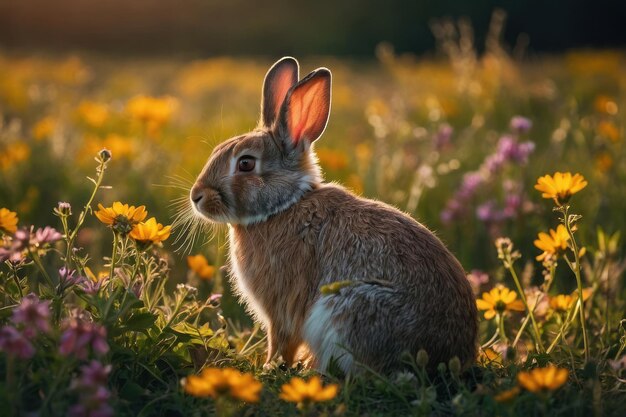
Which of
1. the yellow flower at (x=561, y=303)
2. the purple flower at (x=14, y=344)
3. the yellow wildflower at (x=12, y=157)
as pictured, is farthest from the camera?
A: the yellow wildflower at (x=12, y=157)

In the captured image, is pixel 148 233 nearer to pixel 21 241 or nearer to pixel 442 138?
pixel 21 241

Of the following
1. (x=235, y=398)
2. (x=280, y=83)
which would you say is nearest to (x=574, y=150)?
(x=280, y=83)

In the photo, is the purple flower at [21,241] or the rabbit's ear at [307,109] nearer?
the purple flower at [21,241]

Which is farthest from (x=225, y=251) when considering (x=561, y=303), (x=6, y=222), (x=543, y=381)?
(x=543, y=381)

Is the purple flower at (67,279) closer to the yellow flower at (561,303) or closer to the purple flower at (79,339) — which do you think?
the purple flower at (79,339)

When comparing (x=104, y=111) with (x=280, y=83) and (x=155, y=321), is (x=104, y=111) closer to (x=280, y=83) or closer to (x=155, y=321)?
(x=280, y=83)

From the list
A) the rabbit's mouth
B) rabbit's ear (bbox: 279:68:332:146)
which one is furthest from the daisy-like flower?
rabbit's ear (bbox: 279:68:332:146)

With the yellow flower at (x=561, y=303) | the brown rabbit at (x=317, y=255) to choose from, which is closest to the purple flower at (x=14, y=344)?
the brown rabbit at (x=317, y=255)

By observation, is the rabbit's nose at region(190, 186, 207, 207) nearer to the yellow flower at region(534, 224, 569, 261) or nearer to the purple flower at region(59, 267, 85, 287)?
the purple flower at region(59, 267, 85, 287)
